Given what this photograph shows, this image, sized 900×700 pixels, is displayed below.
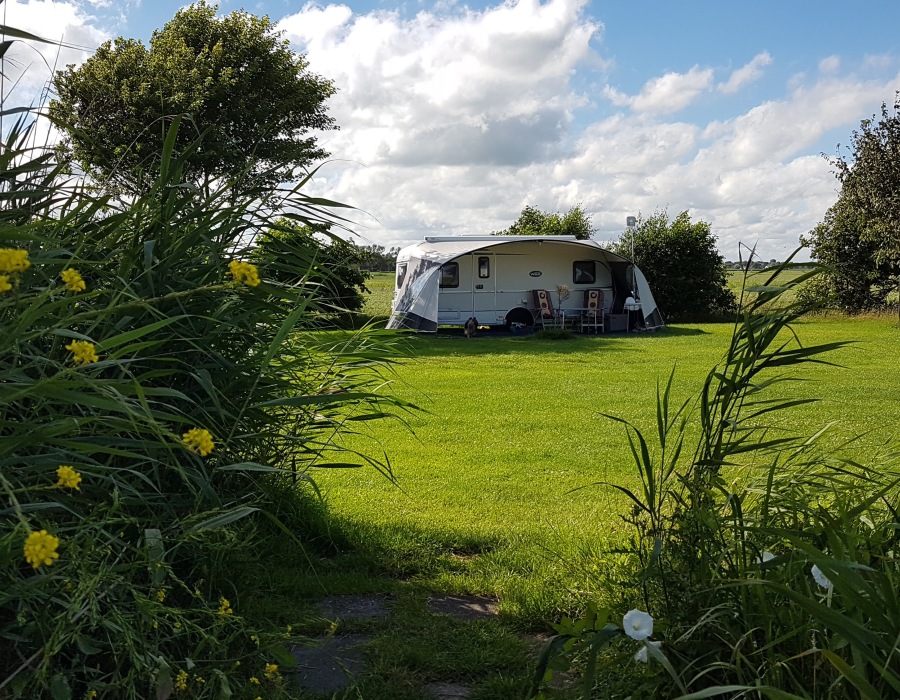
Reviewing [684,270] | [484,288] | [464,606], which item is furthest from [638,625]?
[684,270]

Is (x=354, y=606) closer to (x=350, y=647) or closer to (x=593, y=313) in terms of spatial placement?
(x=350, y=647)

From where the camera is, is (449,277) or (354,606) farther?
(449,277)

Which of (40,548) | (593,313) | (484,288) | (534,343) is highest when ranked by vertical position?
(484,288)

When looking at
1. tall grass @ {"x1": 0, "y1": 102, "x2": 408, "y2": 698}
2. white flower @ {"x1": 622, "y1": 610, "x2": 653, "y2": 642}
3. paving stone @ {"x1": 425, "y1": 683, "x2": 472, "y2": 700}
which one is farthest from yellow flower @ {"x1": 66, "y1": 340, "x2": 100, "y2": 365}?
paving stone @ {"x1": 425, "y1": 683, "x2": 472, "y2": 700}

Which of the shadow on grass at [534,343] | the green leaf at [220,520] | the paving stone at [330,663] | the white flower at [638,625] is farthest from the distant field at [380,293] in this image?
the white flower at [638,625]

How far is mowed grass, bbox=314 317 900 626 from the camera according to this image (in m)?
3.18

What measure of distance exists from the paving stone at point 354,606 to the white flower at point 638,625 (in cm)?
139

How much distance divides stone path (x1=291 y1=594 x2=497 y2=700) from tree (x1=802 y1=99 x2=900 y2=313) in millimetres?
14253

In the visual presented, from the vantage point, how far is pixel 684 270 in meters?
22.8

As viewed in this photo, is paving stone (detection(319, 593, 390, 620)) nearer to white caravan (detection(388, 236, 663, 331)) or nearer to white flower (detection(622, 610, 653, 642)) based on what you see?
white flower (detection(622, 610, 653, 642))

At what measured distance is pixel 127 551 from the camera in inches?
72.8

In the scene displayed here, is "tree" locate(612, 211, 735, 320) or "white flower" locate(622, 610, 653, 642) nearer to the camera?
"white flower" locate(622, 610, 653, 642)

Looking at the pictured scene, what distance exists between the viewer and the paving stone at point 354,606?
2.74m

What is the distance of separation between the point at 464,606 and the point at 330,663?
641 mm
